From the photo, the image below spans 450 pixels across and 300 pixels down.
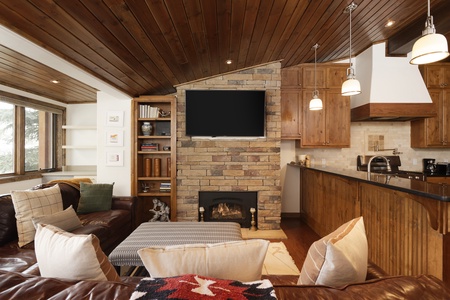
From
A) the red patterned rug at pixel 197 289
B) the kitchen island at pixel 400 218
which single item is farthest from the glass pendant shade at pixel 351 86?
the red patterned rug at pixel 197 289

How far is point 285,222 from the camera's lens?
4348 millimetres

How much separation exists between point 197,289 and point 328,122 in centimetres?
420

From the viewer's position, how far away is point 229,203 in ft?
13.2

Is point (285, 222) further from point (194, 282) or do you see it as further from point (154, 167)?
point (194, 282)

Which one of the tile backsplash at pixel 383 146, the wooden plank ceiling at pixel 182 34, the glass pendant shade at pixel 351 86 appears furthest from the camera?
the tile backsplash at pixel 383 146

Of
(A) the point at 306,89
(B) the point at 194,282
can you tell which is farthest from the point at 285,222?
(B) the point at 194,282

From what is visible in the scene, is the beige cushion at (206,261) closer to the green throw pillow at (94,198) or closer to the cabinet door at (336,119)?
the green throw pillow at (94,198)

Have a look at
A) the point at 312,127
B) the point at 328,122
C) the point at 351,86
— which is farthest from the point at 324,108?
the point at 351,86

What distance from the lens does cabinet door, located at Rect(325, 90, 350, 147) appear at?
427cm

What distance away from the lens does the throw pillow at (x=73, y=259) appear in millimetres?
959

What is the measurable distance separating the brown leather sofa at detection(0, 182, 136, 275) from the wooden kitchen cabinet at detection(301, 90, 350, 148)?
3.18 metres

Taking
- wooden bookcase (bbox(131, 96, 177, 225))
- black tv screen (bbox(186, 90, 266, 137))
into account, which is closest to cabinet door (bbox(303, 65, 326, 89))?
black tv screen (bbox(186, 90, 266, 137))

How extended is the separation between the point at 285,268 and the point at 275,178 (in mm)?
1523

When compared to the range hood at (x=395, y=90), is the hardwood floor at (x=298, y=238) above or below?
below
